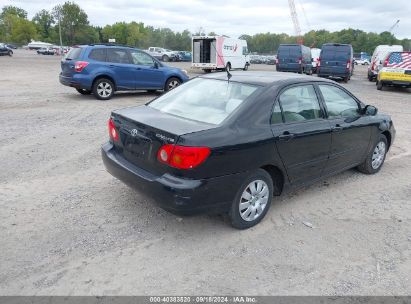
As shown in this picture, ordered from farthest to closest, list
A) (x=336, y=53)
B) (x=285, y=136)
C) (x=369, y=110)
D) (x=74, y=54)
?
(x=336, y=53) < (x=74, y=54) < (x=369, y=110) < (x=285, y=136)

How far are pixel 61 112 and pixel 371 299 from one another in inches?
341

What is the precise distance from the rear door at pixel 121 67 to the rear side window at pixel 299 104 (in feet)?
28.0

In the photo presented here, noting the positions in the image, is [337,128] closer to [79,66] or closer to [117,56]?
[79,66]

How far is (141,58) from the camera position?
12391 mm

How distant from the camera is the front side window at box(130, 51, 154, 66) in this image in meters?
12.2

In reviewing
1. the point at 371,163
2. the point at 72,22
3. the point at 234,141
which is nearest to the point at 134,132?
Result: the point at 234,141

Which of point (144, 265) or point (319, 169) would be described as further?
point (319, 169)

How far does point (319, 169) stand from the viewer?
4562 mm

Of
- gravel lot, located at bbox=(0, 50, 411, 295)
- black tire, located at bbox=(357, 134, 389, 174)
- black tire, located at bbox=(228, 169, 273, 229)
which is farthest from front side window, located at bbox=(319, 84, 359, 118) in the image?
black tire, located at bbox=(228, 169, 273, 229)

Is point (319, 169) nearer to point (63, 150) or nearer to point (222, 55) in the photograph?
point (63, 150)

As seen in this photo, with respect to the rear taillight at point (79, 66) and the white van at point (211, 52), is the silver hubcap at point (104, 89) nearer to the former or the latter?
the rear taillight at point (79, 66)

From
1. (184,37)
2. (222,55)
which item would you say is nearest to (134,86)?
(222,55)

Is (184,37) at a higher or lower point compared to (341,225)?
higher

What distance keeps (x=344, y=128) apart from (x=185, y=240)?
2.56 metres
